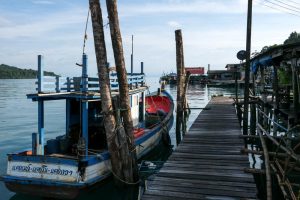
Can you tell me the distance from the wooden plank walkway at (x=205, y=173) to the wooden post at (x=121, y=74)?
5.70 feet

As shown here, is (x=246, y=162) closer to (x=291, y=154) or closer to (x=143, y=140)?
(x=291, y=154)

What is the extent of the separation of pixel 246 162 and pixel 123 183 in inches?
169

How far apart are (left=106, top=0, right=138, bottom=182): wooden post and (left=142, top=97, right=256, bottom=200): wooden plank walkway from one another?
174 cm

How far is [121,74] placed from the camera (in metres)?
11.1

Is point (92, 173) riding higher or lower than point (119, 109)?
lower

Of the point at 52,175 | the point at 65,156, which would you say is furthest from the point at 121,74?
the point at 52,175

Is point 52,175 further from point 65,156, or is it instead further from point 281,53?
point 281,53

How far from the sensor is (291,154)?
277 inches

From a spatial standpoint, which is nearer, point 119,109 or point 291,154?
point 291,154

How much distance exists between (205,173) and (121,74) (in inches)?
181

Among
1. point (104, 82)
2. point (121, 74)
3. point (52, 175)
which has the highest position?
point (121, 74)

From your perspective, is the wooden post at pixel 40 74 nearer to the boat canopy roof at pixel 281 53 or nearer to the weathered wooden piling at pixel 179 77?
the boat canopy roof at pixel 281 53

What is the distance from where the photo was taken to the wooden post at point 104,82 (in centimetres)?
1061

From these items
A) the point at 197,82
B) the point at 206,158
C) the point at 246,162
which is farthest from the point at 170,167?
the point at 197,82
